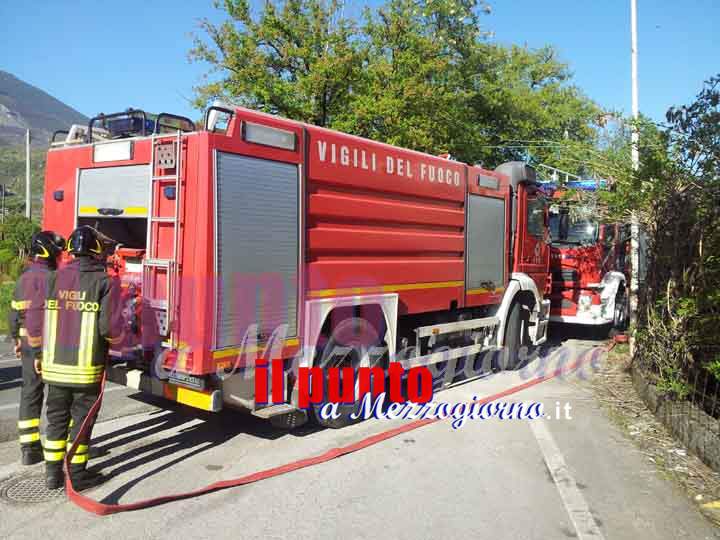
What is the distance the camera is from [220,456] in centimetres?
522

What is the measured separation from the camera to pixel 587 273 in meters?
11.6

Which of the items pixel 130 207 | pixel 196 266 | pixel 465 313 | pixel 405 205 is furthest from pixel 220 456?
pixel 465 313

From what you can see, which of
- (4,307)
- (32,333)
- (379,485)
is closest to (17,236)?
(4,307)

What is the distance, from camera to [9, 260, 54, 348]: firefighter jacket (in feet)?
15.6

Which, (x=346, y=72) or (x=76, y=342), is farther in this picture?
(x=346, y=72)

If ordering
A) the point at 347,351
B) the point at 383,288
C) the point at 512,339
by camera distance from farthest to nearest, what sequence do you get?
the point at 512,339, the point at 383,288, the point at 347,351

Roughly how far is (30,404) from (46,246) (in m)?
1.19

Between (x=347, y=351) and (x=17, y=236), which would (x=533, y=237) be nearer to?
(x=347, y=351)

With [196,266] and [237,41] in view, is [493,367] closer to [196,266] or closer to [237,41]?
[196,266]

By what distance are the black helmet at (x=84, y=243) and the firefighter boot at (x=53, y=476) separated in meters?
1.44

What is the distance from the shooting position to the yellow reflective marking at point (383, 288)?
18.5ft

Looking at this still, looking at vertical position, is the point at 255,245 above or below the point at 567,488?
above

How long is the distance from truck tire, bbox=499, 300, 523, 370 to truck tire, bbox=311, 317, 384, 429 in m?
3.19

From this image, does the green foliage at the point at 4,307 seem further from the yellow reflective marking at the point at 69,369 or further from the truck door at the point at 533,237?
the truck door at the point at 533,237
